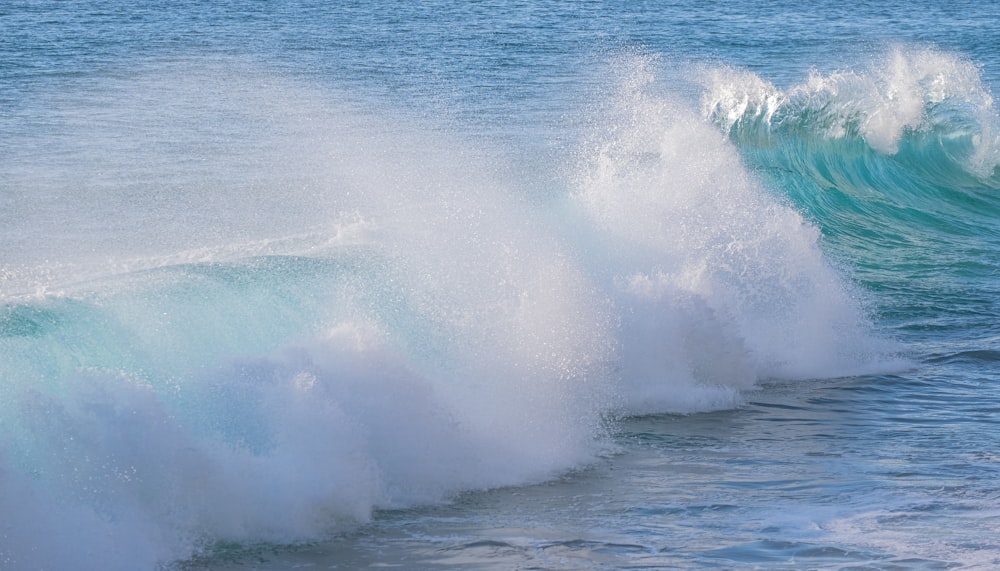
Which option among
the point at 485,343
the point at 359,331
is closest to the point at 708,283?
the point at 485,343

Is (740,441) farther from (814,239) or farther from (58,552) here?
(58,552)

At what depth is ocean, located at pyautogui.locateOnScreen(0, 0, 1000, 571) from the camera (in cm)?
796

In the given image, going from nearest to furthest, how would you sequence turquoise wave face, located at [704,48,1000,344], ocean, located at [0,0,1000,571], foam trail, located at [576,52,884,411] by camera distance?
ocean, located at [0,0,1000,571], foam trail, located at [576,52,884,411], turquoise wave face, located at [704,48,1000,344]

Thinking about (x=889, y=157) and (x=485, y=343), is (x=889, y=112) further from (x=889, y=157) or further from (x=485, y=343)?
(x=485, y=343)

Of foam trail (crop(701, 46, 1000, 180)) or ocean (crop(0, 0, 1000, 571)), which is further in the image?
foam trail (crop(701, 46, 1000, 180))

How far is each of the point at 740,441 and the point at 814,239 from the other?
424 cm

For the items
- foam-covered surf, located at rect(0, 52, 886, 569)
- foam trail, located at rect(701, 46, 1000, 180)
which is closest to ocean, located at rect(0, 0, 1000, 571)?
foam-covered surf, located at rect(0, 52, 886, 569)

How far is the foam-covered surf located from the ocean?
1.1 inches

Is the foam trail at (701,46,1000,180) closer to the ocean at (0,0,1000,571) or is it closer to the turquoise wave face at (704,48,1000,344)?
the turquoise wave face at (704,48,1000,344)

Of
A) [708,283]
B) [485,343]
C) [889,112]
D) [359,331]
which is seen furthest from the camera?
[889,112]

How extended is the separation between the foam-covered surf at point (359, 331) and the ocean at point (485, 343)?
28 mm

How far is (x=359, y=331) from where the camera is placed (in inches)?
373

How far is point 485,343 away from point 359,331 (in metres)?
1.35

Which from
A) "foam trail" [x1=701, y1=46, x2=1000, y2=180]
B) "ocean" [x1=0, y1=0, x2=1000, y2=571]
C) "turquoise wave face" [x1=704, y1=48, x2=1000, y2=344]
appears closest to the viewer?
"ocean" [x1=0, y1=0, x2=1000, y2=571]
